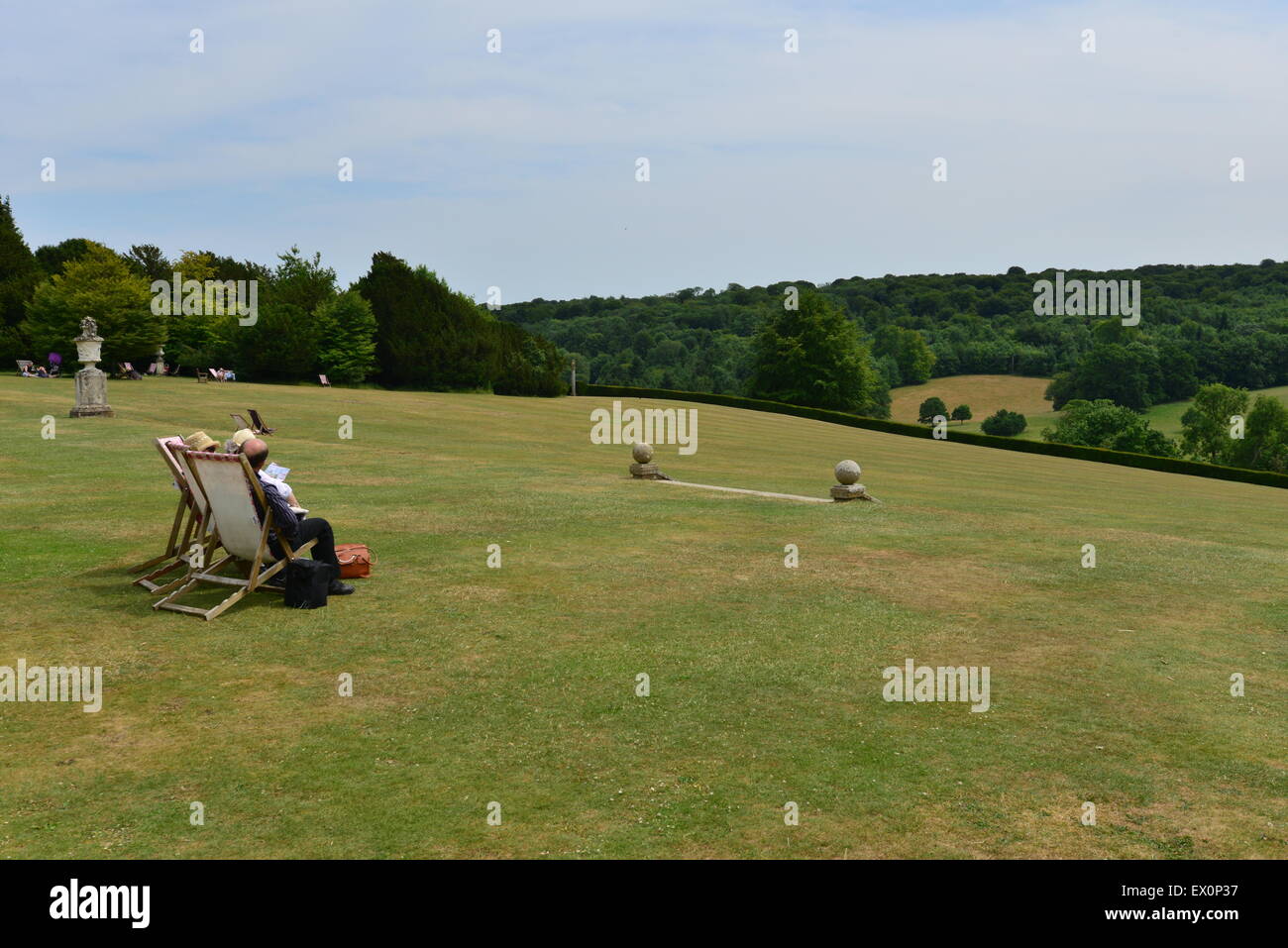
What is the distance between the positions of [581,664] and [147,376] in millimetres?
50989

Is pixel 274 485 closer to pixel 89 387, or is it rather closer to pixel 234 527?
pixel 234 527

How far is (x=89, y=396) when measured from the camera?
2975 cm

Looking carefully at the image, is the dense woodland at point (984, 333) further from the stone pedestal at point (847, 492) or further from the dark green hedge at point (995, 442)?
the stone pedestal at point (847, 492)

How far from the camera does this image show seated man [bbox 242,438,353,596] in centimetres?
1012

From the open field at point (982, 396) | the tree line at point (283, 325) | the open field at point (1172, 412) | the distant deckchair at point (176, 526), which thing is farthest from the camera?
the open field at point (982, 396)

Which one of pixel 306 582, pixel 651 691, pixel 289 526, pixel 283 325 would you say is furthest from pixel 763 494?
pixel 283 325

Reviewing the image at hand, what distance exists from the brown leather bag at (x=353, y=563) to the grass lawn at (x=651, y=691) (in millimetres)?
303

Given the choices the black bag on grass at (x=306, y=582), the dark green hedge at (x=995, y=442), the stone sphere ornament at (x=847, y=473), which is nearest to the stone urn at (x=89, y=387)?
the stone sphere ornament at (x=847, y=473)

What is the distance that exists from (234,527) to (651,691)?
488 centimetres

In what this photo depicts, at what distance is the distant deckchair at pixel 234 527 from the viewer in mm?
9984

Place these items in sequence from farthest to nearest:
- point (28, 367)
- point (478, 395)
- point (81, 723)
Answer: point (478, 395) < point (28, 367) < point (81, 723)
